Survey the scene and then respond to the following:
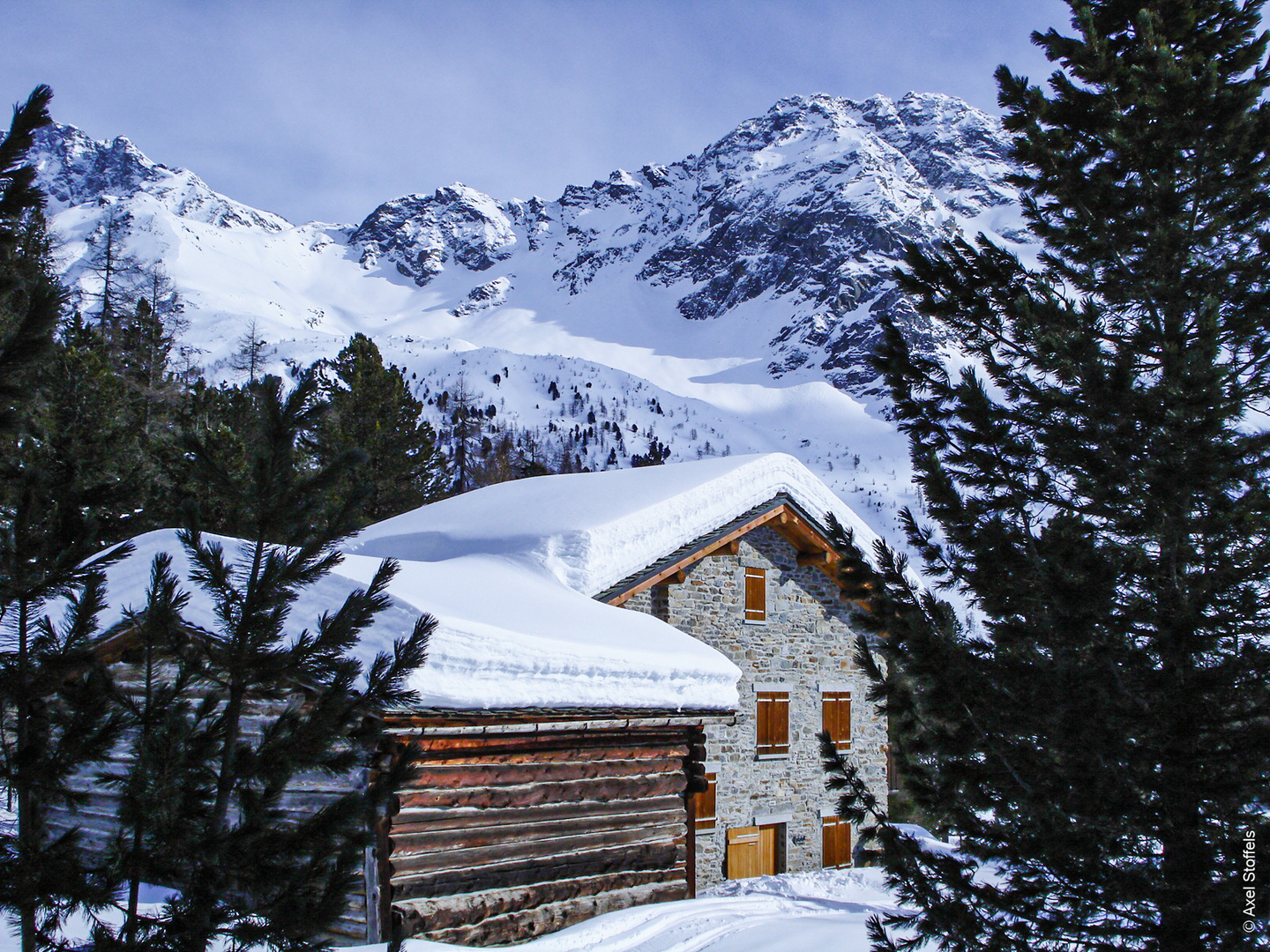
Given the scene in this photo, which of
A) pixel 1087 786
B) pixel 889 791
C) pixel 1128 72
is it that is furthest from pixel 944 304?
pixel 889 791

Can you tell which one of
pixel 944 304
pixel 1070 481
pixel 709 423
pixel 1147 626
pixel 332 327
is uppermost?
pixel 332 327

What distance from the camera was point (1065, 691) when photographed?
496 cm

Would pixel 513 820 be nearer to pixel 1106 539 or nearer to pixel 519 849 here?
pixel 519 849

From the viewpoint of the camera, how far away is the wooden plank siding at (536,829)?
852 centimetres

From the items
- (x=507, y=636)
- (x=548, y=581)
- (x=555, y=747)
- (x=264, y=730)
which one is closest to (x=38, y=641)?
(x=264, y=730)

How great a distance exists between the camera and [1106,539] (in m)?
5.48

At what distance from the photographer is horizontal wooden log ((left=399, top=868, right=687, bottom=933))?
8.39m

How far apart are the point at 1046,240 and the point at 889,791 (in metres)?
19.4

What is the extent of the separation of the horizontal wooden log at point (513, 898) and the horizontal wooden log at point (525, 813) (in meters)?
0.64

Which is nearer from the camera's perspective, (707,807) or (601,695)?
(601,695)

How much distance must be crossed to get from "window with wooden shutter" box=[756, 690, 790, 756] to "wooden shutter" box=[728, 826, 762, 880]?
1.35 m

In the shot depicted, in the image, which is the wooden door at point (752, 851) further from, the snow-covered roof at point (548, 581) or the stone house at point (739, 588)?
the snow-covered roof at point (548, 581)

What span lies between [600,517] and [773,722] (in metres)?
5.17

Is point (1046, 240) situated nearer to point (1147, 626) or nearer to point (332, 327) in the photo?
point (1147, 626)
